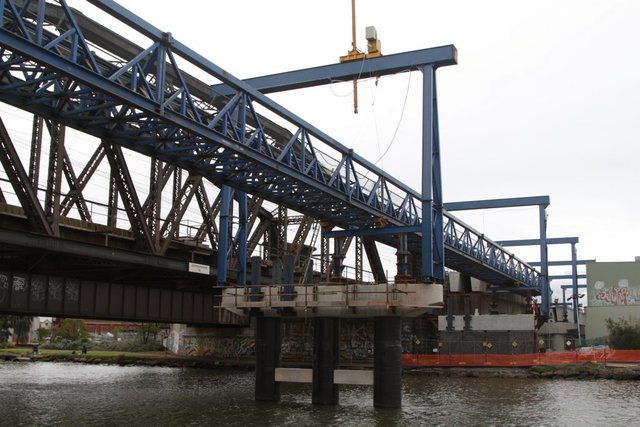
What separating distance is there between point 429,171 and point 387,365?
9956 millimetres

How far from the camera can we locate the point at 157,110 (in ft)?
74.0

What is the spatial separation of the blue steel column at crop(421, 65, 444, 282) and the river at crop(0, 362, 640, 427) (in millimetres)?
6581

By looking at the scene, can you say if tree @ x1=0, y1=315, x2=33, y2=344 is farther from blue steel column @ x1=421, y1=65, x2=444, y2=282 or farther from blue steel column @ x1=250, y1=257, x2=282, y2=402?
blue steel column @ x1=421, y1=65, x2=444, y2=282

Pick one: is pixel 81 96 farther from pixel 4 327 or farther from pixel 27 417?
pixel 4 327

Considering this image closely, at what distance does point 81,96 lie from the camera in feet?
70.1

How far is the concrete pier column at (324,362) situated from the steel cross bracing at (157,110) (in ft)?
20.4

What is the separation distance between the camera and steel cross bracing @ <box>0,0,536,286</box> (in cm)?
1962

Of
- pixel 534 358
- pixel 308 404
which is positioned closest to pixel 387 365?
pixel 308 404

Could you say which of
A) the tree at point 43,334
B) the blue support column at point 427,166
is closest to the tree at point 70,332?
the tree at point 43,334

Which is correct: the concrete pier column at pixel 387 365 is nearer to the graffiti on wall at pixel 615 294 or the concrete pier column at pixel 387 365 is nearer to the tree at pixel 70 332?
the graffiti on wall at pixel 615 294

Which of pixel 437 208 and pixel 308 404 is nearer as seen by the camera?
pixel 308 404

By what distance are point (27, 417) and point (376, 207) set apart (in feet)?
66.1

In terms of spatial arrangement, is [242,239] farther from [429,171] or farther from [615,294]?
[615,294]

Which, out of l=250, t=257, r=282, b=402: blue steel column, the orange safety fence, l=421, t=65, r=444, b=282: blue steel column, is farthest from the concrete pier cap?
the orange safety fence
